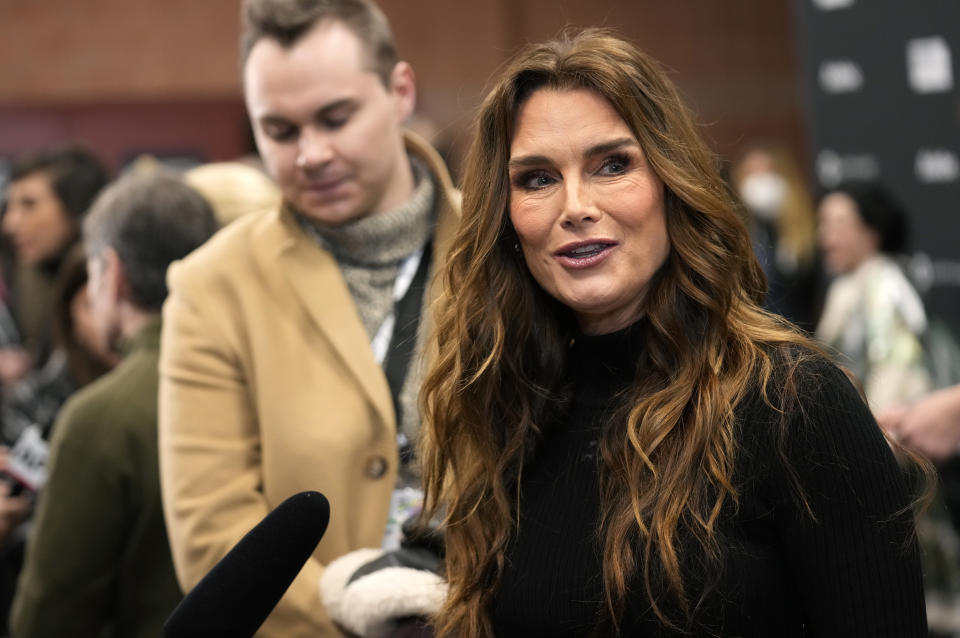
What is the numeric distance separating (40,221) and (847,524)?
145 inches

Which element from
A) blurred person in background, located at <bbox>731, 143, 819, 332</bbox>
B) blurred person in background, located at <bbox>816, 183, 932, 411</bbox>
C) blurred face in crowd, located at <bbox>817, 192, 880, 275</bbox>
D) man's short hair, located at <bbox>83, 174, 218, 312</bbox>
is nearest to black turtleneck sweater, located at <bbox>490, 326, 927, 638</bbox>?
man's short hair, located at <bbox>83, 174, 218, 312</bbox>

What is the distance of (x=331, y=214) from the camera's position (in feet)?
7.49

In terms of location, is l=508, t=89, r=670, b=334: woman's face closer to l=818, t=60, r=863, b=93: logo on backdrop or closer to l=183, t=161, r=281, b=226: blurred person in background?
l=183, t=161, r=281, b=226: blurred person in background

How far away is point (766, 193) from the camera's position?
9.02 m

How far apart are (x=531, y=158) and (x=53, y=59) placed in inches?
352

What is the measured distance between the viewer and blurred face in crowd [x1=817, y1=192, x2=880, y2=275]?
5559 millimetres

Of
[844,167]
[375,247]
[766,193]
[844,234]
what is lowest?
[766,193]

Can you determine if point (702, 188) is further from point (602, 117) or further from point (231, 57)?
point (231, 57)

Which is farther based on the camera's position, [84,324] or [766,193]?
[766,193]

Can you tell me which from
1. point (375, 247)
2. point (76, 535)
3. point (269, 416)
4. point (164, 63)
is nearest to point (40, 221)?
point (76, 535)

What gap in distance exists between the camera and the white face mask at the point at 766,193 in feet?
29.6

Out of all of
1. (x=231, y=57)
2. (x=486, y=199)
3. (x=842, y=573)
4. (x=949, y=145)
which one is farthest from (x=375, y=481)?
(x=231, y=57)

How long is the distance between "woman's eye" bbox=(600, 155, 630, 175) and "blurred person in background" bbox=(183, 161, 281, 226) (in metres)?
1.65

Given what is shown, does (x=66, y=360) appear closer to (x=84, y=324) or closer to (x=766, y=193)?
(x=84, y=324)
